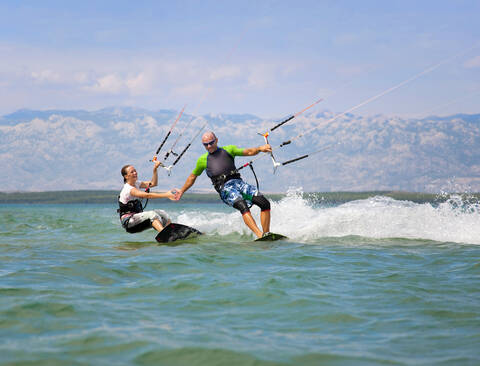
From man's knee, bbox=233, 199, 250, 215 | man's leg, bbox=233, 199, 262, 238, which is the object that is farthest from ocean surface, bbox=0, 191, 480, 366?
man's knee, bbox=233, 199, 250, 215

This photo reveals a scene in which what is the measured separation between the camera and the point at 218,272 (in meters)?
7.95

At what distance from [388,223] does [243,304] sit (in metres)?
8.41

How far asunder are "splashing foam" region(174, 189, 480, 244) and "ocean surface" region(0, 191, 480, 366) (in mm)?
1276

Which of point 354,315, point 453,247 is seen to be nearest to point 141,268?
point 354,315

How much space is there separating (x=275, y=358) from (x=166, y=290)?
2.61 m

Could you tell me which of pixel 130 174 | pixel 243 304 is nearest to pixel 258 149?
pixel 130 174

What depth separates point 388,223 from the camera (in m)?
13.7

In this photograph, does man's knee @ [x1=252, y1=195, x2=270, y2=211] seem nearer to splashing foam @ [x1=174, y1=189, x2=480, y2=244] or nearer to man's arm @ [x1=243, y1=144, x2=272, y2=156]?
man's arm @ [x1=243, y1=144, x2=272, y2=156]

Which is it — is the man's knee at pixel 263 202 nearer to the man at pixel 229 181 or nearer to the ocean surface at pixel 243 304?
the man at pixel 229 181

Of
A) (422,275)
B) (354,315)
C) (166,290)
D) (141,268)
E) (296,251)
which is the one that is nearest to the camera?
(354,315)

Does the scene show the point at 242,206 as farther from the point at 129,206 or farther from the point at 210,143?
the point at 129,206

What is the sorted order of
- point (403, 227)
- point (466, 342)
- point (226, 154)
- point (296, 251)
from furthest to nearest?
point (403, 227)
point (226, 154)
point (296, 251)
point (466, 342)

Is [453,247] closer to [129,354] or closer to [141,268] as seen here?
[141,268]

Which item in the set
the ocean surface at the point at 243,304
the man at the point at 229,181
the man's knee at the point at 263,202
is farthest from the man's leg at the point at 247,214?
the ocean surface at the point at 243,304
